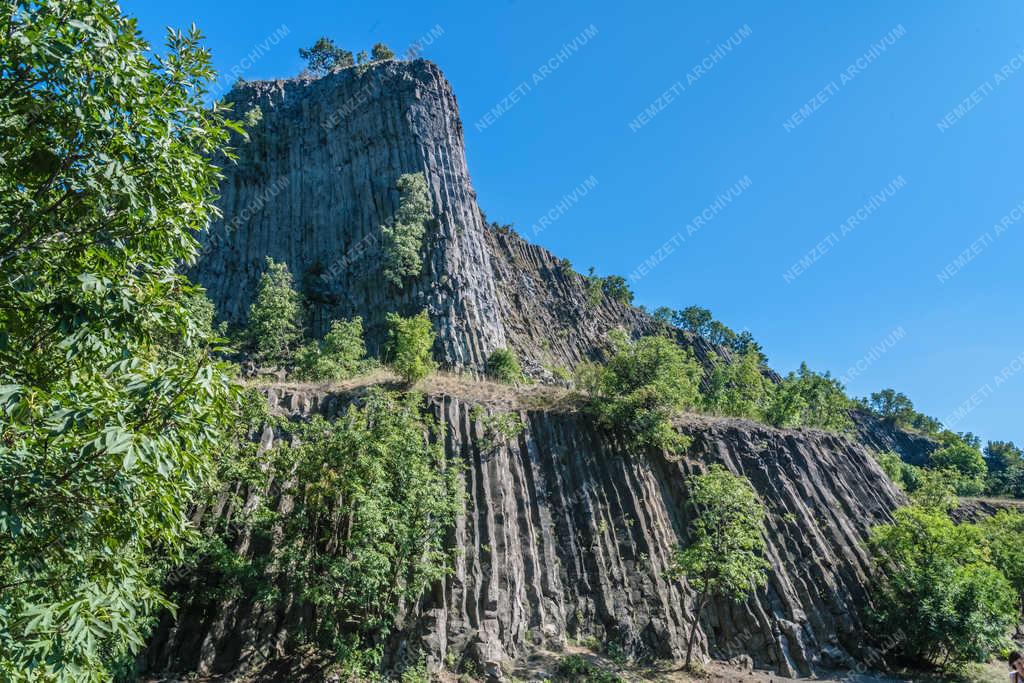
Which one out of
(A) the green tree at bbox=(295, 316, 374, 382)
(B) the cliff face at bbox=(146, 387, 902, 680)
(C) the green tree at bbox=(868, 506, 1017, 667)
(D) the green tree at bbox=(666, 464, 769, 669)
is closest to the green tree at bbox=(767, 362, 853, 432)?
(B) the cliff face at bbox=(146, 387, 902, 680)

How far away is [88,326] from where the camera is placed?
552cm

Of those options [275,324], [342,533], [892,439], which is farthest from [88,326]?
[892,439]

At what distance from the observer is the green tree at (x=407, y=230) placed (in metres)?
36.4

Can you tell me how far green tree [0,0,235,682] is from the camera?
5.10 meters

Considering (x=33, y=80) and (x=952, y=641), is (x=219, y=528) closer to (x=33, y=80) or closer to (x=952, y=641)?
(x=33, y=80)

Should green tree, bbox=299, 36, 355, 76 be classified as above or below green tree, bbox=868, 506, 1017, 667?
above

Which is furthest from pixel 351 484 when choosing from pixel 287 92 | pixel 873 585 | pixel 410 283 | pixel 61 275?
pixel 287 92

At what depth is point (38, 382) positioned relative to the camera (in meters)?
6.08

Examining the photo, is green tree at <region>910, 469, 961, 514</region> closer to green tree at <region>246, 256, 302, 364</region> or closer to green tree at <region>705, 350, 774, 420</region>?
green tree at <region>705, 350, 774, 420</region>

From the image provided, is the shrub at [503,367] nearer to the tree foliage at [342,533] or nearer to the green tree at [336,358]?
the green tree at [336,358]

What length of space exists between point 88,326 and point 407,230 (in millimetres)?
32957

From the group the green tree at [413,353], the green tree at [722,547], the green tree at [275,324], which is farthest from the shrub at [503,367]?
the green tree at [722,547]

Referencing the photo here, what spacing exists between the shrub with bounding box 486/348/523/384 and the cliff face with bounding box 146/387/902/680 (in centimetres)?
859

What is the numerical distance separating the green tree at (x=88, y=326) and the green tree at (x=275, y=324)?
92.8 ft
